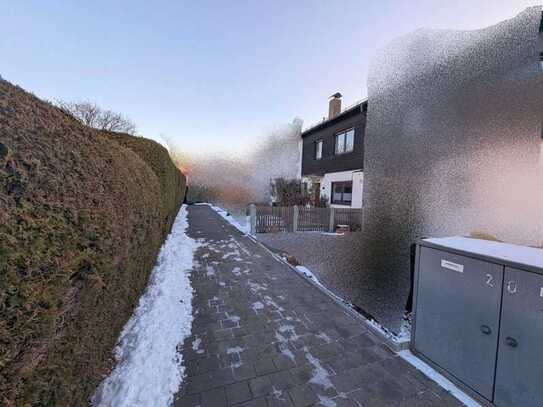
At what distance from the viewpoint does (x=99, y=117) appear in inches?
624

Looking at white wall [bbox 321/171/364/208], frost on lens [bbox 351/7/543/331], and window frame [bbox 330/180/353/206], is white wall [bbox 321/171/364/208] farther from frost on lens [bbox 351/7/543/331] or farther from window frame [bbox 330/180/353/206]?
frost on lens [bbox 351/7/543/331]

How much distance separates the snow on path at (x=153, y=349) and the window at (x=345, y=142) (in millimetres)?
8833

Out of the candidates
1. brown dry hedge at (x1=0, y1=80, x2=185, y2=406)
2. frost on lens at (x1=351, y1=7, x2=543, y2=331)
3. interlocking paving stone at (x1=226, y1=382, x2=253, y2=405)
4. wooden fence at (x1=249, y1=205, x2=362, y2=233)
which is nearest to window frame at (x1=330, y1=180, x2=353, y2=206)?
wooden fence at (x1=249, y1=205, x2=362, y2=233)

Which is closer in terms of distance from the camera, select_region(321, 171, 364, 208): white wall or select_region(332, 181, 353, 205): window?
select_region(321, 171, 364, 208): white wall

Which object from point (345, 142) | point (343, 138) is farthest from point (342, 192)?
point (343, 138)

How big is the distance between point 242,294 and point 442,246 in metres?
2.55

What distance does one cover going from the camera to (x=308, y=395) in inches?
63.0

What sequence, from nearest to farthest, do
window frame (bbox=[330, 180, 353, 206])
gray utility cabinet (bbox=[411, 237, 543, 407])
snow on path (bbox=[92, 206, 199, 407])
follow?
gray utility cabinet (bbox=[411, 237, 543, 407]) → snow on path (bbox=[92, 206, 199, 407]) → window frame (bbox=[330, 180, 353, 206])

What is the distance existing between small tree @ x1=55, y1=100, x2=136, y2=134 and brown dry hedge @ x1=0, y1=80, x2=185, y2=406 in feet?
59.9

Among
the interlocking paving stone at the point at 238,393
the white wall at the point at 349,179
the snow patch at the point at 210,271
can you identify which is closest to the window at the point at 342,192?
the white wall at the point at 349,179

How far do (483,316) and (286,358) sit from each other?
1.60 meters

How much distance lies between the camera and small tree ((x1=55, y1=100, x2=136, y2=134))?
1462cm

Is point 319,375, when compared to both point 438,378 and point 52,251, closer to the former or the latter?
point 438,378

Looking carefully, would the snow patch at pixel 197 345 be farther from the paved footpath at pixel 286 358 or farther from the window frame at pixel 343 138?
the window frame at pixel 343 138
